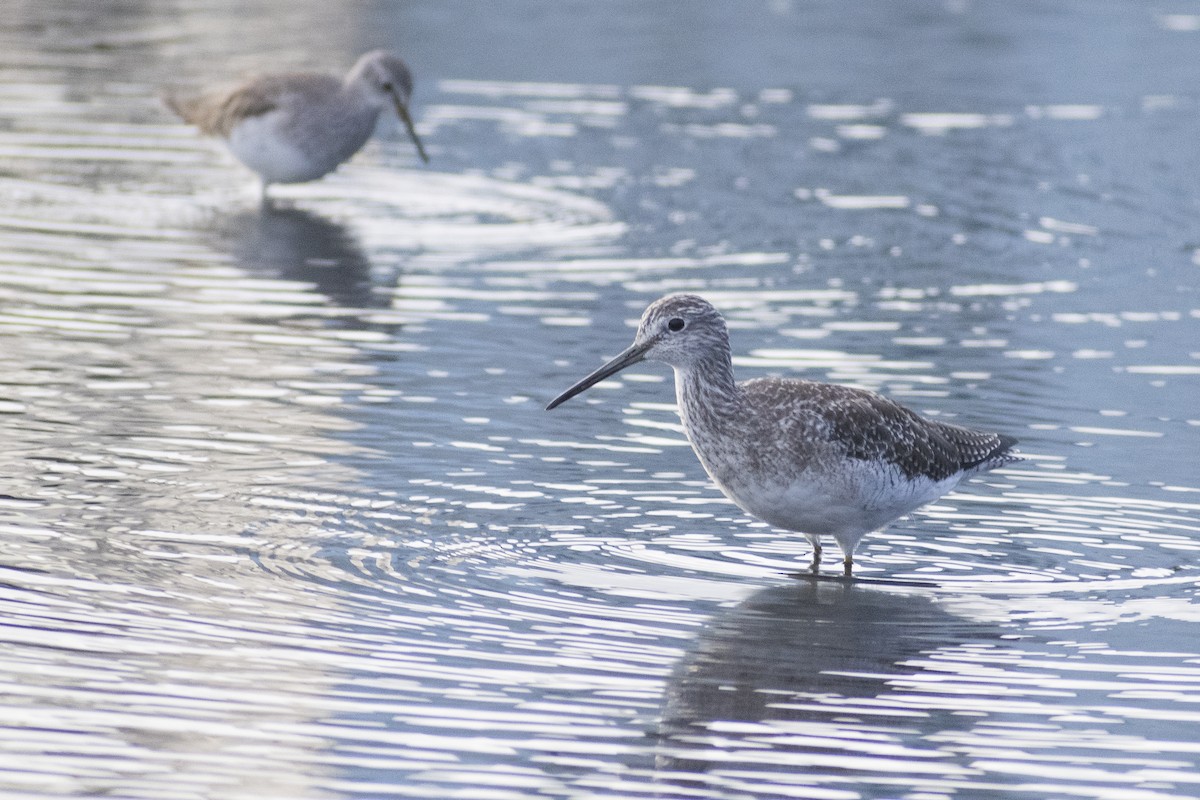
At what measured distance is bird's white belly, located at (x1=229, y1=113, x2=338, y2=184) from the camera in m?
18.8

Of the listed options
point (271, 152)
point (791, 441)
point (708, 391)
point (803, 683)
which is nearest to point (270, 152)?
point (271, 152)

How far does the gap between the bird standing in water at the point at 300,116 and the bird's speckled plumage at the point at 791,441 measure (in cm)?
908

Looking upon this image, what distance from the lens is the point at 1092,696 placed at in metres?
8.44

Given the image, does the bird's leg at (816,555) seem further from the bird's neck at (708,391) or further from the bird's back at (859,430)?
the bird's neck at (708,391)

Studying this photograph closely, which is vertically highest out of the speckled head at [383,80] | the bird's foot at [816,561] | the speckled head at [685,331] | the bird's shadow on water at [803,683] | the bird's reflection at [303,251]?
the speckled head at [685,331]

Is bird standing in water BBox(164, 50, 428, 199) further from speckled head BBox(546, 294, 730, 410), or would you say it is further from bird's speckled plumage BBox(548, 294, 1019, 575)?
speckled head BBox(546, 294, 730, 410)

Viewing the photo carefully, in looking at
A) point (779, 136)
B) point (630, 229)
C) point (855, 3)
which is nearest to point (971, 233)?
point (630, 229)

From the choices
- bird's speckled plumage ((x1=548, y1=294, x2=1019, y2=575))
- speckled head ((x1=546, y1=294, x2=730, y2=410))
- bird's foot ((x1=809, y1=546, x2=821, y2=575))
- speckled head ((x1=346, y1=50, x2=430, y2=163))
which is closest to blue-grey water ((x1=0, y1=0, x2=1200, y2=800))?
bird's foot ((x1=809, y1=546, x2=821, y2=575))

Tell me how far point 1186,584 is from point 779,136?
13.2 metres

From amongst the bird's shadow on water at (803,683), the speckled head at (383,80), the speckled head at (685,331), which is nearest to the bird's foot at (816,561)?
the bird's shadow on water at (803,683)

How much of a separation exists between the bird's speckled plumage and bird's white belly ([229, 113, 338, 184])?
29.8 ft

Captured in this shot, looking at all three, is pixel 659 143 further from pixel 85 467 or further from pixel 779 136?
pixel 85 467

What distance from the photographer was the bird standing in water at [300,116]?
18812 mm

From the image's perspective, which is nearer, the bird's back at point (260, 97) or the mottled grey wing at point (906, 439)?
the mottled grey wing at point (906, 439)
